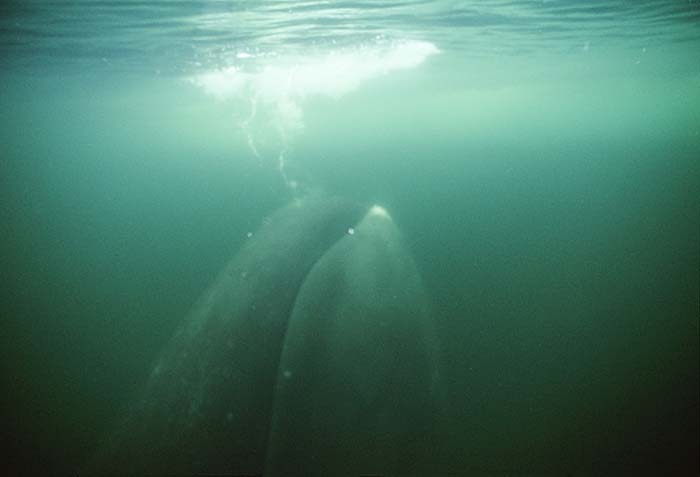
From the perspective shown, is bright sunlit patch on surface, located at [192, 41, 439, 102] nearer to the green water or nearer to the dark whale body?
the green water

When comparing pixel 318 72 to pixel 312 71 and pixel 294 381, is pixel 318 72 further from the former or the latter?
pixel 294 381

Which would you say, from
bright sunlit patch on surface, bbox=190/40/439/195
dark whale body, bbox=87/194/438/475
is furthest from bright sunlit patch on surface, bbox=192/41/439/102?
dark whale body, bbox=87/194/438/475

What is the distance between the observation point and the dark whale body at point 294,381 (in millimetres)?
6613

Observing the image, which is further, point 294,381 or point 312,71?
point 312,71

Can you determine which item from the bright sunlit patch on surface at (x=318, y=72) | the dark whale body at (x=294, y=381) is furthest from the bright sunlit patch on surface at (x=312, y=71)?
the dark whale body at (x=294, y=381)

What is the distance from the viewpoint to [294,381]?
24.4 feet

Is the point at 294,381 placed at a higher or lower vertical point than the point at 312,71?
lower

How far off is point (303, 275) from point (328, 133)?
104846 millimetres

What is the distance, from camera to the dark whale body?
21.7 ft

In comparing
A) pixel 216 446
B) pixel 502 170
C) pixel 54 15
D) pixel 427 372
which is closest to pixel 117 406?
pixel 216 446

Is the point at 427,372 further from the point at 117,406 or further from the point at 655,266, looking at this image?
the point at 655,266

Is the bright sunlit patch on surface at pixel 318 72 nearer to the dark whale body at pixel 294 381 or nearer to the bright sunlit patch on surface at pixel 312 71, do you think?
the bright sunlit patch on surface at pixel 312 71

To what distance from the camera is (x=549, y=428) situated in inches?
301

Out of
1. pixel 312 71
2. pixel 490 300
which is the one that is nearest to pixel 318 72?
pixel 312 71
